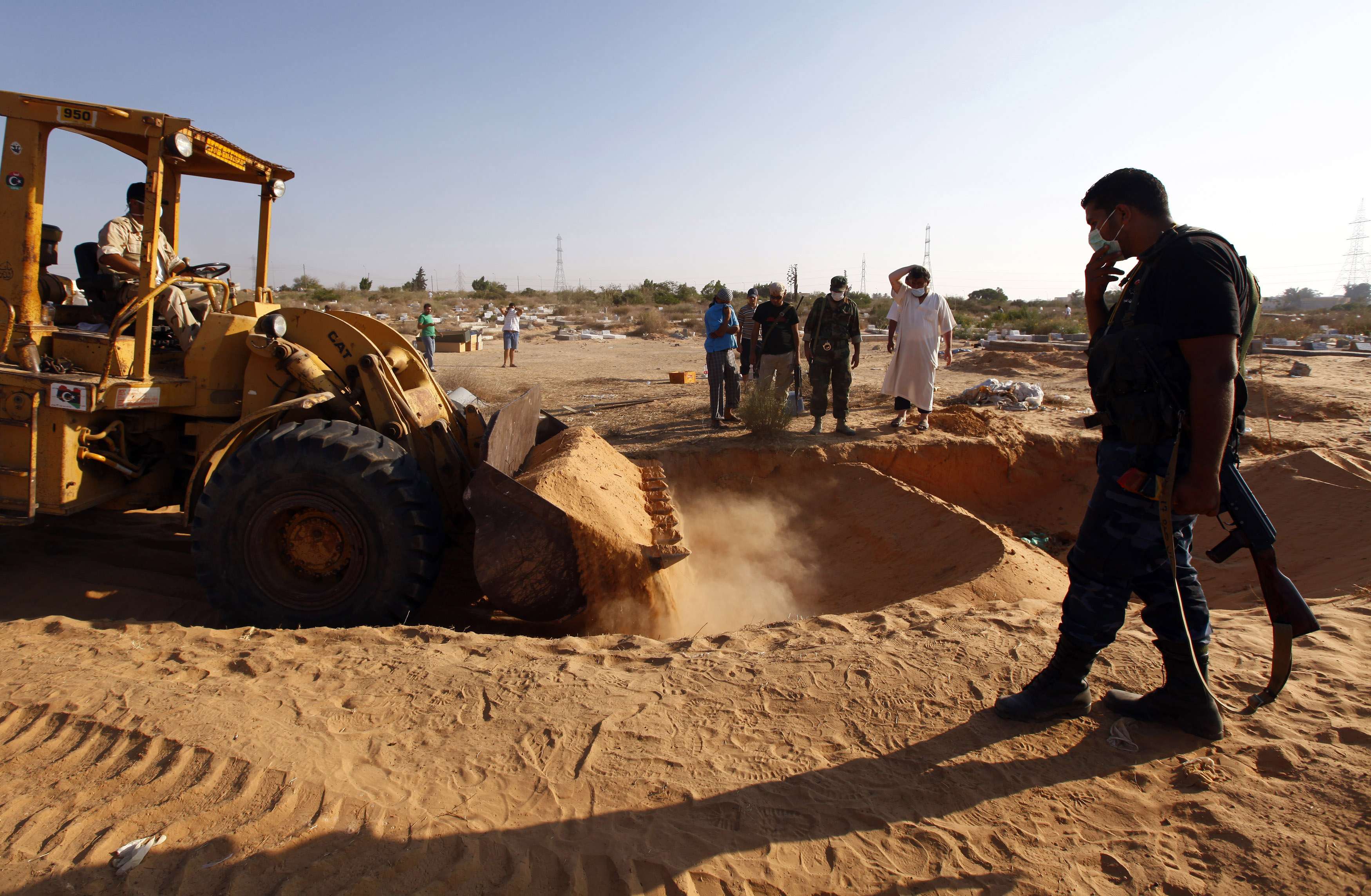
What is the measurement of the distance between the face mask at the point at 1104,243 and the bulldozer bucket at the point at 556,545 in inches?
92.4

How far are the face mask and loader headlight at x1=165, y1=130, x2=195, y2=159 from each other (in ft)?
15.1

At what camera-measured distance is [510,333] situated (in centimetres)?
1742

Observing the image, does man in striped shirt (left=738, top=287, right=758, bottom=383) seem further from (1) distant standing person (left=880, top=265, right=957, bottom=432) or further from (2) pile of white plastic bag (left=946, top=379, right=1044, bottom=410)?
(1) distant standing person (left=880, top=265, right=957, bottom=432)

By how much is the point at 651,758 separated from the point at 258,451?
8.91ft

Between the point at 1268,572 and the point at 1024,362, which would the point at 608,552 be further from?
the point at 1024,362

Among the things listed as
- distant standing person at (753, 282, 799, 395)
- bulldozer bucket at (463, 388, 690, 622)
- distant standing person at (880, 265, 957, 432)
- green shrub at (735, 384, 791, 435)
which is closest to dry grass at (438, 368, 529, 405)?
distant standing person at (753, 282, 799, 395)

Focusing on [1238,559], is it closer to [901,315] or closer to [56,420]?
[901,315]

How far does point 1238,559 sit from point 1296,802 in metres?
4.15

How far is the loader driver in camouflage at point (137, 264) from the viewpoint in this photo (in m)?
4.39

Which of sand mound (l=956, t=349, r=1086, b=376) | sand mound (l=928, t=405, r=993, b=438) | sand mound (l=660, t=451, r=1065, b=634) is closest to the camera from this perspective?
sand mound (l=660, t=451, r=1065, b=634)

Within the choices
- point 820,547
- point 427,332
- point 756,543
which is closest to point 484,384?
point 427,332

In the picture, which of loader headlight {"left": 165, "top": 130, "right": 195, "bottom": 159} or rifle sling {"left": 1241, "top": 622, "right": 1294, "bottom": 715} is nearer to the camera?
rifle sling {"left": 1241, "top": 622, "right": 1294, "bottom": 715}

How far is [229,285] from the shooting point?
17.4 ft

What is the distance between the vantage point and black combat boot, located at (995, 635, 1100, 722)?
2789 mm
